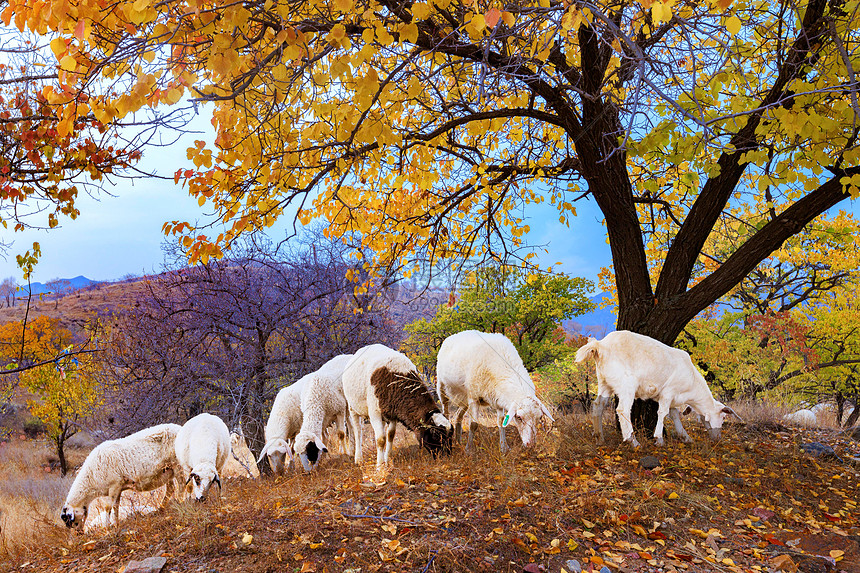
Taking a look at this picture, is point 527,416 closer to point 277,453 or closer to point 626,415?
Result: point 626,415

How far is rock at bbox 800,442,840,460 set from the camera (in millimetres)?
8953

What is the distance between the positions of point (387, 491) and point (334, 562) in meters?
1.60

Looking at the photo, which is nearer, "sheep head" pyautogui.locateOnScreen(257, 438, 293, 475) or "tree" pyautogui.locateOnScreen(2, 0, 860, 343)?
"tree" pyautogui.locateOnScreen(2, 0, 860, 343)

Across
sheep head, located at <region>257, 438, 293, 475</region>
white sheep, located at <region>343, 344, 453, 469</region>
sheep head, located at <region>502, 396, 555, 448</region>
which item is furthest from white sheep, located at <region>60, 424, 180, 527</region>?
sheep head, located at <region>502, 396, 555, 448</region>

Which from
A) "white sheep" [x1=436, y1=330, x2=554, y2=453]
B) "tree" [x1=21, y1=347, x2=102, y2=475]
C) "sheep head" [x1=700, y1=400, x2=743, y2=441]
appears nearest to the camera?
"white sheep" [x1=436, y1=330, x2=554, y2=453]

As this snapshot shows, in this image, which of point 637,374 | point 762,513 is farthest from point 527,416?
point 762,513

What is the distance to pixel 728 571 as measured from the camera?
195 inches

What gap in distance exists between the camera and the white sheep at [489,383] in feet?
24.4

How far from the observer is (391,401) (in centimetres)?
833

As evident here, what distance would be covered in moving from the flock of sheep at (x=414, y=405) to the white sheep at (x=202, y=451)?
0.02m

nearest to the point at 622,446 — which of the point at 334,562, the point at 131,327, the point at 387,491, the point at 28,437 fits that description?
the point at 387,491

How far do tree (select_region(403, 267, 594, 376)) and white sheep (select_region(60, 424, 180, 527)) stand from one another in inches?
305

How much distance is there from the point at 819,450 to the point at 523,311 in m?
8.33

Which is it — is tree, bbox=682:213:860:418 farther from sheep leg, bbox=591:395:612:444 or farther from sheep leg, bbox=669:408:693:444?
sheep leg, bbox=591:395:612:444
